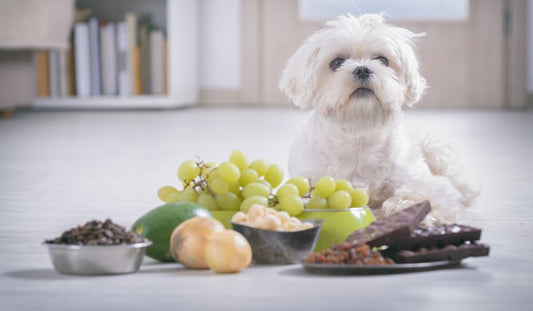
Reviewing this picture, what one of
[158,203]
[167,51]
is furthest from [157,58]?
[158,203]

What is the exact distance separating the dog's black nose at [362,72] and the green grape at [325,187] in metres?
Answer: 0.32

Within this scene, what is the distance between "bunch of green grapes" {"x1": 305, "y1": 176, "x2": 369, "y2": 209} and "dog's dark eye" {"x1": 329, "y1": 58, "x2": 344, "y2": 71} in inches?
15.1

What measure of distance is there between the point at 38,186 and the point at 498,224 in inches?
51.8

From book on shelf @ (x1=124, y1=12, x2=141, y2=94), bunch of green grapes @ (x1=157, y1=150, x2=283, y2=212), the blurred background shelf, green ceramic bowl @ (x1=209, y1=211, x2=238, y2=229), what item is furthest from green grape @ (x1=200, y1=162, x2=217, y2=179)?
book on shelf @ (x1=124, y1=12, x2=141, y2=94)

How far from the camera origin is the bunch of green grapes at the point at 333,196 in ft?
5.35

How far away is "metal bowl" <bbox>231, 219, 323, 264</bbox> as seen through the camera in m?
1.46

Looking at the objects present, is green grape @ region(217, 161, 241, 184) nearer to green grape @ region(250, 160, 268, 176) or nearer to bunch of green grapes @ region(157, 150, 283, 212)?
bunch of green grapes @ region(157, 150, 283, 212)

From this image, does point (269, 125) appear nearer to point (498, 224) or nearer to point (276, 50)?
point (276, 50)

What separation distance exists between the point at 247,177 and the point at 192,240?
1.07 feet

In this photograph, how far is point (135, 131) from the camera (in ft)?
15.2

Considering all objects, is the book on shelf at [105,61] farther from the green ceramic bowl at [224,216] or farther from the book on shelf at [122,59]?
the green ceramic bowl at [224,216]

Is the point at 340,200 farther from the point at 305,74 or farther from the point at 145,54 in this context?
Answer: the point at 145,54

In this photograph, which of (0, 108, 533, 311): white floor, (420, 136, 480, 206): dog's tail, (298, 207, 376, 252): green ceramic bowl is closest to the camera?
(0, 108, 533, 311): white floor

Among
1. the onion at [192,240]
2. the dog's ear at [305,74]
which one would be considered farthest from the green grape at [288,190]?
the dog's ear at [305,74]
